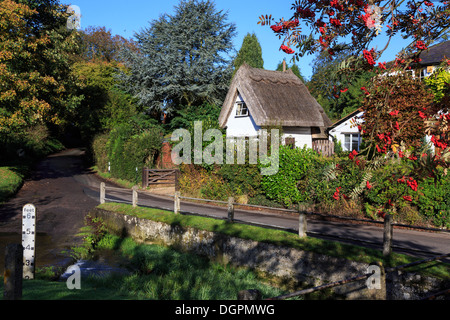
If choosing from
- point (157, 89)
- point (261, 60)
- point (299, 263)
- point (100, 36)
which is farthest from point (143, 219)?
point (100, 36)

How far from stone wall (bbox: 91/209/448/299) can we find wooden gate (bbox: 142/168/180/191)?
448 inches

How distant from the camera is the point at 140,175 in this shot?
26.8 metres

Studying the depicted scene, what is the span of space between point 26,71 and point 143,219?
14031mm

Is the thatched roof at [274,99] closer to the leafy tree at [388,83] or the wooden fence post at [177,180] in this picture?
the wooden fence post at [177,180]

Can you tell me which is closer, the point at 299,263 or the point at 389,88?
the point at 389,88

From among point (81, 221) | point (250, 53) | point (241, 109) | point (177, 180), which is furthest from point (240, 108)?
point (81, 221)

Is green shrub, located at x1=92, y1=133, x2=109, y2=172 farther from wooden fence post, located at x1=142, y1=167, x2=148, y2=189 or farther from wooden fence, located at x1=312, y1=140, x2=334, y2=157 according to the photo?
wooden fence, located at x1=312, y1=140, x2=334, y2=157

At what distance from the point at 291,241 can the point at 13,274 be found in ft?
20.2

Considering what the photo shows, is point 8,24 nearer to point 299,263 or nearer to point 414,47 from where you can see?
point 299,263

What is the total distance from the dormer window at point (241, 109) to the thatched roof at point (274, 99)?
52 centimetres

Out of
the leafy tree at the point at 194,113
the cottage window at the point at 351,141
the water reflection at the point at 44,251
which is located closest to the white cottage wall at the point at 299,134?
the cottage window at the point at 351,141

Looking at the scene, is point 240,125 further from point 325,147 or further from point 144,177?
point 144,177

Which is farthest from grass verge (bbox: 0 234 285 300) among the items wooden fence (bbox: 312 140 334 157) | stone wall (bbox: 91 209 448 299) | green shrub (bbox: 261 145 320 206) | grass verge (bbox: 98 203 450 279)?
wooden fence (bbox: 312 140 334 157)

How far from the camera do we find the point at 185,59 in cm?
3375
